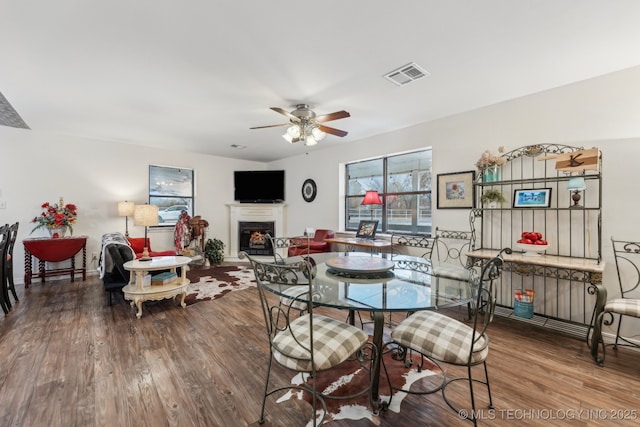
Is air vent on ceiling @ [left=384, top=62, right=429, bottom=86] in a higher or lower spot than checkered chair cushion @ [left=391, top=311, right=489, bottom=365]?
higher

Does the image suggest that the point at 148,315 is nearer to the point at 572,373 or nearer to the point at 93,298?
the point at 93,298

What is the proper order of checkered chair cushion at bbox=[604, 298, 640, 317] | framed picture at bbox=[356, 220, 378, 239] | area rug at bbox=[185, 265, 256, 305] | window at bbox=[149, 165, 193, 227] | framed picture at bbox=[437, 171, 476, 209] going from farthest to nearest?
window at bbox=[149, 165, 193, 227], framed picture at bbox=[356, 220, 378, 239], area rug at bbox=[185, 265, 256, 305], framed picture at bbox=[437, 171, 476, 209], checkered chair cushion at bbox=[604, 298, 640, 317]

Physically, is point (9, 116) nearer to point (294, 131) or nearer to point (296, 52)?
point (294, 131)

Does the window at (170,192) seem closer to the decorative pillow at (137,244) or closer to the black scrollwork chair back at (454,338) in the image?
the decorative pillow at (137,244)

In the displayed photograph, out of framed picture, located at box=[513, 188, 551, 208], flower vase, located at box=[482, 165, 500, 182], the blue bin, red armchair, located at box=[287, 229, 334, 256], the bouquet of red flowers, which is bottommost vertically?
the blue bin

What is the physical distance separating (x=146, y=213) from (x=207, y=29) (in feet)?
11.8

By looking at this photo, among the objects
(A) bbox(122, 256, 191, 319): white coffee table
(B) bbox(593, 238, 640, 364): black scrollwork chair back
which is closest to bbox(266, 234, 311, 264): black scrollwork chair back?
(A) bbox(122, 256, 191, 319): white coffee table

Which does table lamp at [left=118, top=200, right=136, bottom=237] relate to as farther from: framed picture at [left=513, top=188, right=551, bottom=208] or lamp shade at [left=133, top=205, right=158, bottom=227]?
framed picture at [left=513, top=188, right=551, bottom=208]

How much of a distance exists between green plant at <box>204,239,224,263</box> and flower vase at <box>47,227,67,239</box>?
2.32 m

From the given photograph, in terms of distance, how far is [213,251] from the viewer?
239 inches

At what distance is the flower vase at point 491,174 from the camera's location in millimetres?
3196

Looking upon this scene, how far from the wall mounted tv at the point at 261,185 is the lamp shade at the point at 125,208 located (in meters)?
2.31

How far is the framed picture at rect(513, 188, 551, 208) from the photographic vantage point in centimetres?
289

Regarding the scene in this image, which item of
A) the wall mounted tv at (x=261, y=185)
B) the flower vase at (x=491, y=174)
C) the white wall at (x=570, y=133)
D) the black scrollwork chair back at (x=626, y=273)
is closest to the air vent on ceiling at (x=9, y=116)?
the wall mounted tv at (x=261, y=185)
